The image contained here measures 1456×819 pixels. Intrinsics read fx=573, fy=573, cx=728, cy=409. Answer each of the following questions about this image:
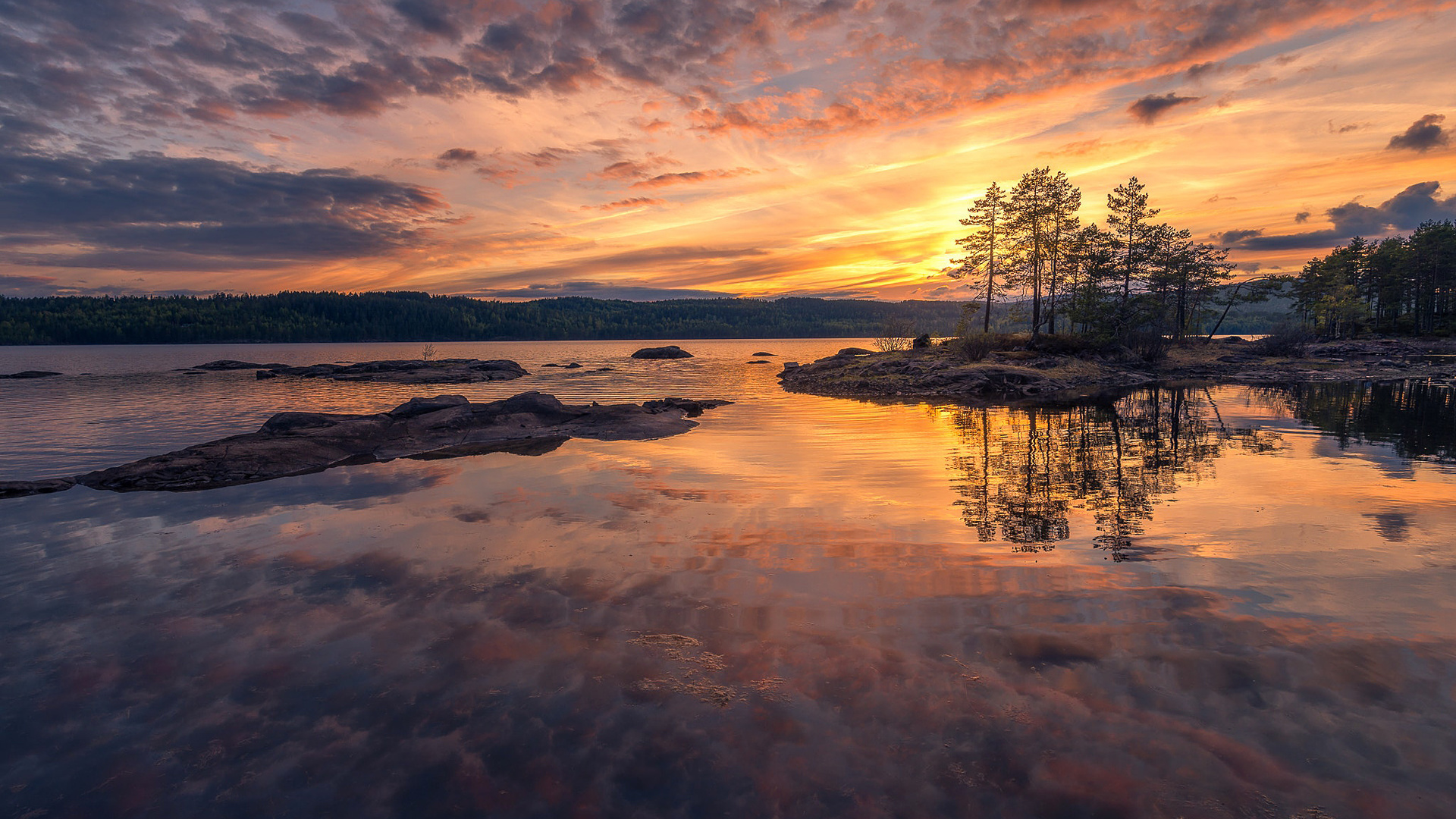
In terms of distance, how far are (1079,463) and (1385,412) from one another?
1904 cm

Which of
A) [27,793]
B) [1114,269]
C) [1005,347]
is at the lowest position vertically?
[27,793]

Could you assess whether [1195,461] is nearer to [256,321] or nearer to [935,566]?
[935,566]

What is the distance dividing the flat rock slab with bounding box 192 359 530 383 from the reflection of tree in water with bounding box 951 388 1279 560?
45.5 meters

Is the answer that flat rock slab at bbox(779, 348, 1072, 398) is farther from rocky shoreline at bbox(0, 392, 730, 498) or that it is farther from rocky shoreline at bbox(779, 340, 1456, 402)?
rocky shoreline at bbox(0, 392, 730, 498)

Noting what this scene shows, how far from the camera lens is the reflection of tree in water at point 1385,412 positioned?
53.4ft

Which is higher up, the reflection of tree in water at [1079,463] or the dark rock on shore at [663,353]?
the dark rock on shore at [663,353]

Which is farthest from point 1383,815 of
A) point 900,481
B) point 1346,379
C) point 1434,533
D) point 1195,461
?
point 1346,379

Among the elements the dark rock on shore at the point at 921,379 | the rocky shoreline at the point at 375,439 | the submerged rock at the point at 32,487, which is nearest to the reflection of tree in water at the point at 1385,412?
the dark rock on shore at the point at 921,379

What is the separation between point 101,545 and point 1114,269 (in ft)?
207

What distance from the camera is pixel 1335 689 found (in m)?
4.74

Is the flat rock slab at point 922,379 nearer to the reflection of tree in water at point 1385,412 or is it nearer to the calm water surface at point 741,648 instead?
the reflection of tree in water at point 1385,412

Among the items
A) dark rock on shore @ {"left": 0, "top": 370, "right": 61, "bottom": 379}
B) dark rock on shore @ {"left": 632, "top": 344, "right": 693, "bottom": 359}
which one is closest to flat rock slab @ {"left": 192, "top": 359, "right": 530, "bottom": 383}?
dark rock on shore @ {"left": 0, "top": 370, "right": 61, "bottom": 379}

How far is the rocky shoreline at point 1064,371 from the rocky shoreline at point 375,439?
764 inches

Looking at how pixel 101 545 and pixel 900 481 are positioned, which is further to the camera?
pixel 900 481
